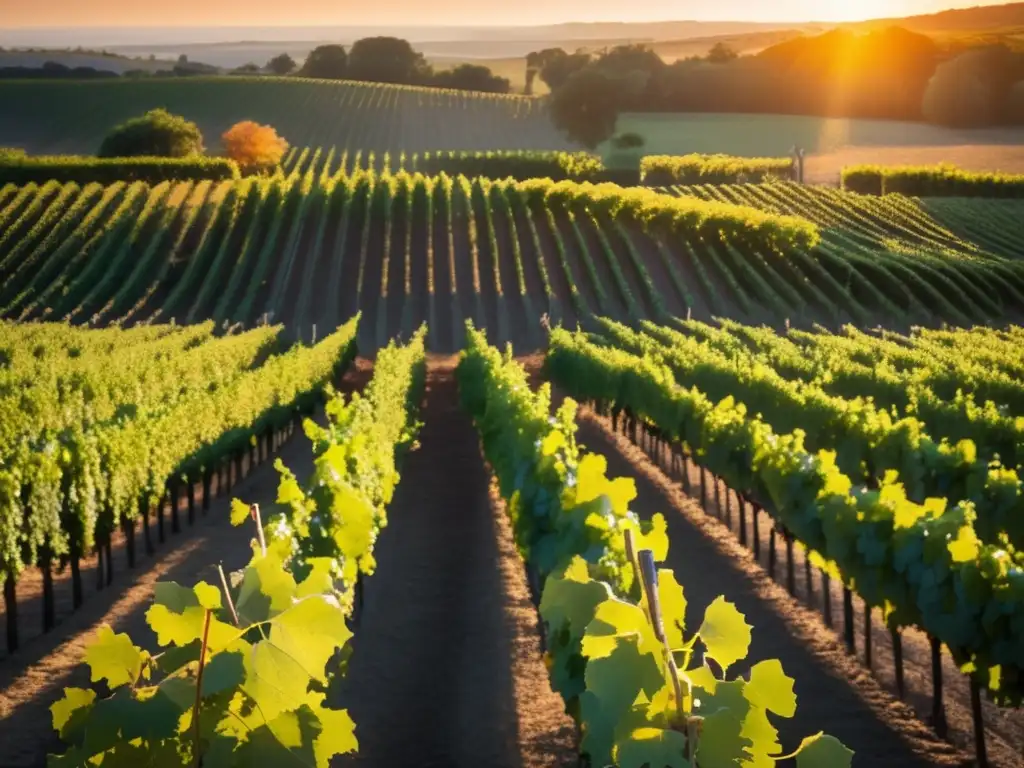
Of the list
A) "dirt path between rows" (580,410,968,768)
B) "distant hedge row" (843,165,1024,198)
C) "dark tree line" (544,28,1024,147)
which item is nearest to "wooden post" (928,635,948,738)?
"dirt path between rows" (580,410,968,768)

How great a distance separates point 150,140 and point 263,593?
88.1 m

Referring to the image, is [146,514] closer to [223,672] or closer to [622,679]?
[223,672]

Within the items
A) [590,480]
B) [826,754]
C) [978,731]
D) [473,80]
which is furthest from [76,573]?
[473,80]

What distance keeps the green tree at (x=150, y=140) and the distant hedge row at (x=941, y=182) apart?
48076 millimetres

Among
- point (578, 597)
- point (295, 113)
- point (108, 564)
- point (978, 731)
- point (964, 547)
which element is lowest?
point (108, 564)

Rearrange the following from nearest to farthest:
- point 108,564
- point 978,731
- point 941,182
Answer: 1. point 978,731
2. point 108,564
3. point 941,182

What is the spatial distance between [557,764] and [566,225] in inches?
2184

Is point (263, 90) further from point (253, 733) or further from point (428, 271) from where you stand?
point (253, 733)

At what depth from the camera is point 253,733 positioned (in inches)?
163

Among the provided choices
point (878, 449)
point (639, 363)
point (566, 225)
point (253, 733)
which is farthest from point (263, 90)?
point (253, 733)

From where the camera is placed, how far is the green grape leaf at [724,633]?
4.25 metres

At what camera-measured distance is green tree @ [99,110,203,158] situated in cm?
8681

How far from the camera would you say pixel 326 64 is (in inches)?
6004

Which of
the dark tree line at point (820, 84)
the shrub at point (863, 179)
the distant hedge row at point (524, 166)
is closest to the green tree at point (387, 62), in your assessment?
the dark tree line at point (820, 84)
